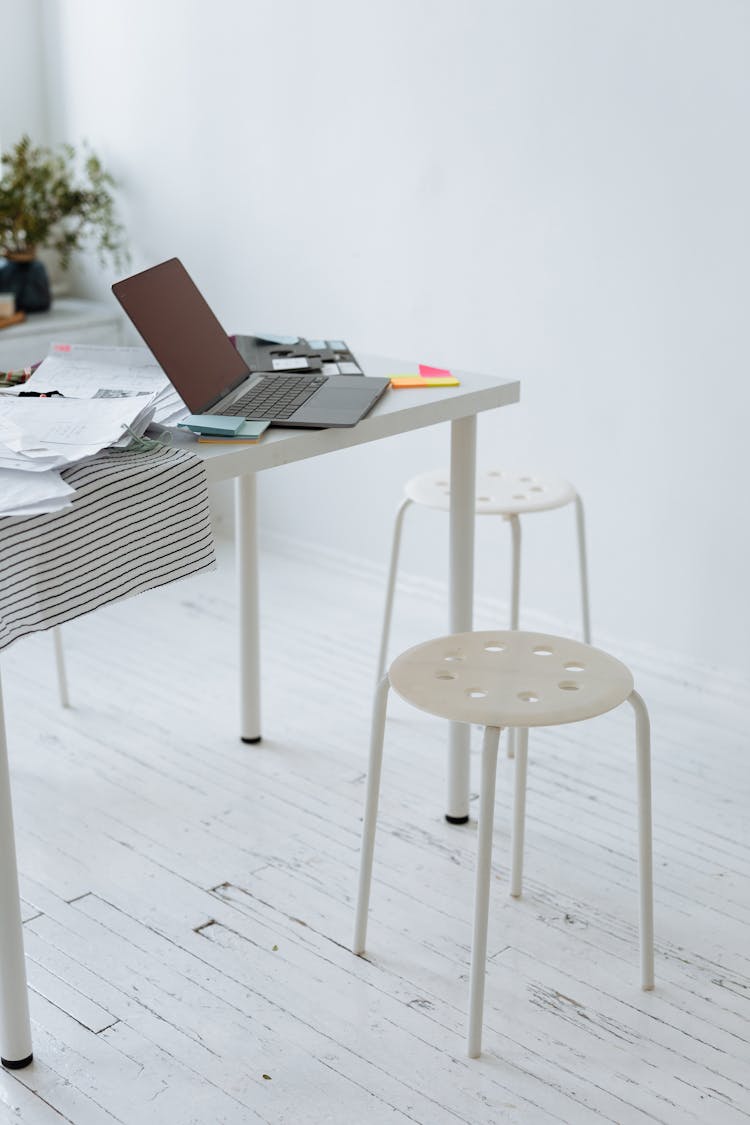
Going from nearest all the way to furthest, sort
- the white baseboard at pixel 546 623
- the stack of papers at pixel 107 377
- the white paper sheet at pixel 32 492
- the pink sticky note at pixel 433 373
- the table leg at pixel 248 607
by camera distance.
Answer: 1. the white paper sheet at pixel 32 492
2. the stack of papers at pixel 107 377
3. the pink sticky note at pixel 433 373
4. the table leg at pixel 248 607
5. the white baseboard at pixel 546 623

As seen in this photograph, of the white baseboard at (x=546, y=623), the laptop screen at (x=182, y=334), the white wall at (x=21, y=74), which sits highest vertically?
the white wall at (x=21, y=74)

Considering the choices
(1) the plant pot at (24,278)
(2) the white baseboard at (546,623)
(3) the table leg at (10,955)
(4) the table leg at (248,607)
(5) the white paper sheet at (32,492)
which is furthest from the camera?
(1) the plant pot at (24,278)

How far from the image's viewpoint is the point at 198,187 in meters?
3.42

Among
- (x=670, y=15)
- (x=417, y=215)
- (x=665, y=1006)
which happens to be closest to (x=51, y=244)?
(x=417, y=215)

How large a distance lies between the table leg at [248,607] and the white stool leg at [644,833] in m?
0.85

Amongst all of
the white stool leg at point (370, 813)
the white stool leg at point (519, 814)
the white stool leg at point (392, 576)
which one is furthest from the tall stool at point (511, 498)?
the white stool leg at point (370, 813)

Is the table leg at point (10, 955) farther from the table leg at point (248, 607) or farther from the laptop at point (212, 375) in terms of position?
the table leg at point (248, 607)

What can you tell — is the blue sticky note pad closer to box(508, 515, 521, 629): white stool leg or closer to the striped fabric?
the striped fabric

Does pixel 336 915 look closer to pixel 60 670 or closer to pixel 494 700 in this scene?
pixel 494 700

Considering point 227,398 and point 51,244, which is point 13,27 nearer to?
point 51,244

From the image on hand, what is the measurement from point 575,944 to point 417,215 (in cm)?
170

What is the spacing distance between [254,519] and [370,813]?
0.73m

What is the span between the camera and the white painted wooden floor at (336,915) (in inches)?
63.5

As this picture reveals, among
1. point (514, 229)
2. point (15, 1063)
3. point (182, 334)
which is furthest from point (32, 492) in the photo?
point (514, 229)
